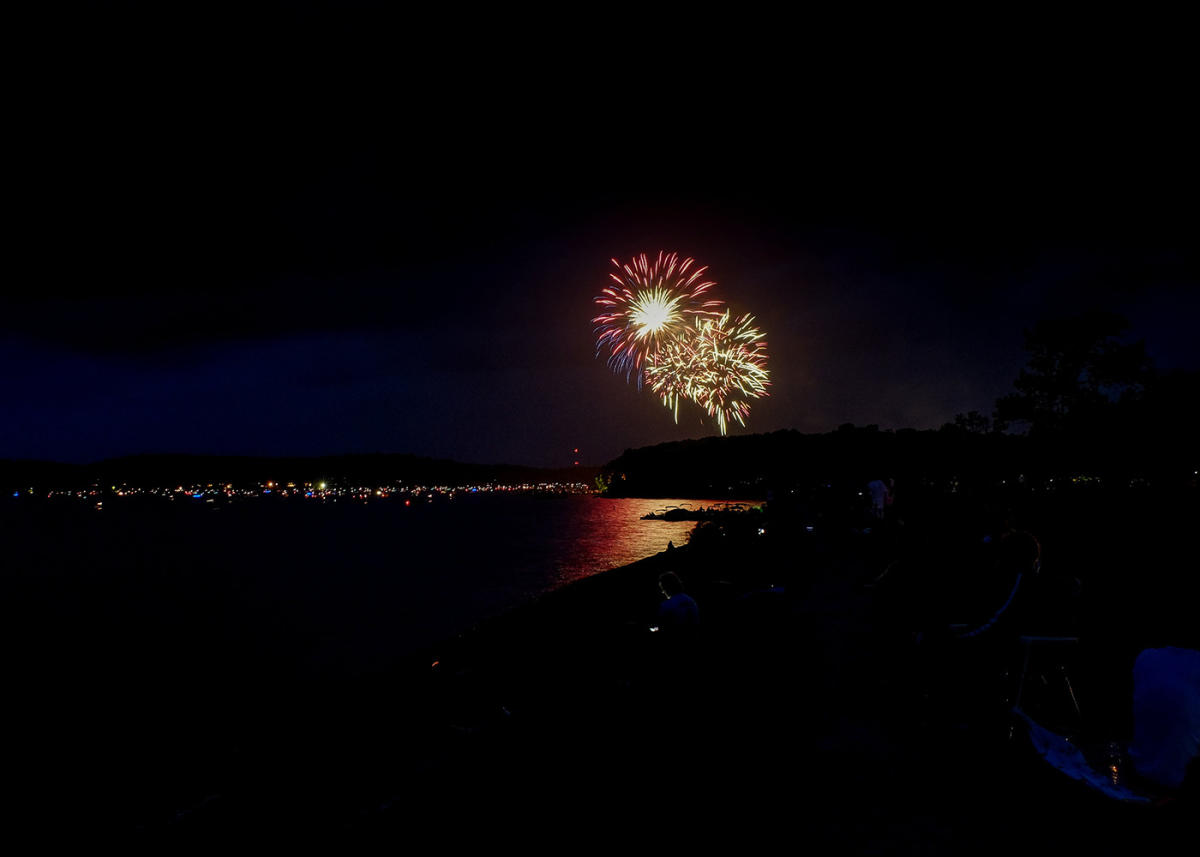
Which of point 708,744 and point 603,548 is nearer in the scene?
point 708,744

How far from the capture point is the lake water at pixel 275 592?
76.2 feet

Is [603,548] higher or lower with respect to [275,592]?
higher

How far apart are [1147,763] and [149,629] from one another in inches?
1300


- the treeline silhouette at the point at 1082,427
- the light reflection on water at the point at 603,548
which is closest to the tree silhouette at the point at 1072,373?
the treeline silhouette at the point at 1082,427

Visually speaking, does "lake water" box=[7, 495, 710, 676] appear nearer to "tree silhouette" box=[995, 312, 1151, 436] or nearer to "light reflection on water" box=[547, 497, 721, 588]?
"light reflection on water" box=[547, 497, 721, 588]

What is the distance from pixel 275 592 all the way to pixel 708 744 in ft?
122

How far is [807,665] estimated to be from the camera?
19.6 feet

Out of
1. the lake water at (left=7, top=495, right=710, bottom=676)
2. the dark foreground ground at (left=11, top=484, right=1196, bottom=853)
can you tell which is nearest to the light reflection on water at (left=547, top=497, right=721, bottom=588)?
the lake water at (left=7, top=495, right=710, bottom=676)

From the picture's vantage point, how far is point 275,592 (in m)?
35.8

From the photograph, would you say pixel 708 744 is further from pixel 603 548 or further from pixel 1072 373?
pixel 603 548

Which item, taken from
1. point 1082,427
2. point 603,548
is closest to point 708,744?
point 1082,427

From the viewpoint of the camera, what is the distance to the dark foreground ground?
326 centimetres

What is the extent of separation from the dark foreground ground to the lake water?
13.0m

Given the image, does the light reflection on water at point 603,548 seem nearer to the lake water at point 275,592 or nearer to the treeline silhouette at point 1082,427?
the lake water at point 275,592
